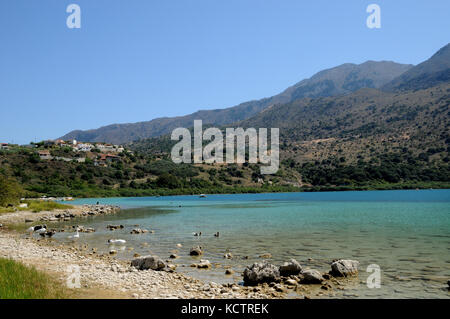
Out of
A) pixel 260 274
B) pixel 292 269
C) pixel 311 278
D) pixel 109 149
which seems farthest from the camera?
pixel 109 149

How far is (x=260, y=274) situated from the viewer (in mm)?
12039

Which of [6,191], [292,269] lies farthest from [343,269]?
[6,191]

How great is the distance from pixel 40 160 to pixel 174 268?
4160 inches

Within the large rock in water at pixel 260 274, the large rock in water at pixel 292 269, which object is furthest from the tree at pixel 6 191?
the large rock in water at pixel 292 269

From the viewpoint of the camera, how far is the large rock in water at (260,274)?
39.3 ft

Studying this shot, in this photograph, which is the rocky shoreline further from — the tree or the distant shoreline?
the distant shoreline

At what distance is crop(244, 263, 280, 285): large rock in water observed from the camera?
12.0 metres

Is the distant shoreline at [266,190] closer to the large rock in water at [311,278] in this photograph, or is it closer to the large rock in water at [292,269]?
the large rock in water at [292,269]

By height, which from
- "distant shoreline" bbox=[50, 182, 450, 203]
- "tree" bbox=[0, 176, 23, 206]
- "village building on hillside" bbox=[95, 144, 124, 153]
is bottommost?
"distant shoreline" bbox=[50, 182, 450, 203]

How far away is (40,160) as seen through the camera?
4168 inches

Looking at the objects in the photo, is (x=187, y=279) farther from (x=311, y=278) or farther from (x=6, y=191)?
(x=6, y=191)

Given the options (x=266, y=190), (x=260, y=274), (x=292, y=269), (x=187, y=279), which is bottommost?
(x=266, y=190)

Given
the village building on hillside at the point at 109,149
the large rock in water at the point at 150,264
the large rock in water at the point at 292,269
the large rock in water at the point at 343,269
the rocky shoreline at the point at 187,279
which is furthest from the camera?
the village building on hillside at the point at 109,149

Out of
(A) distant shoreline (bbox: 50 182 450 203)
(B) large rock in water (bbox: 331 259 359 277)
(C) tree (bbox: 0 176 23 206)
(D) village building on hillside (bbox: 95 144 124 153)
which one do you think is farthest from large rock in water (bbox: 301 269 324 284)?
(D) village building on hillside (bbox: 95 144 124 153)
